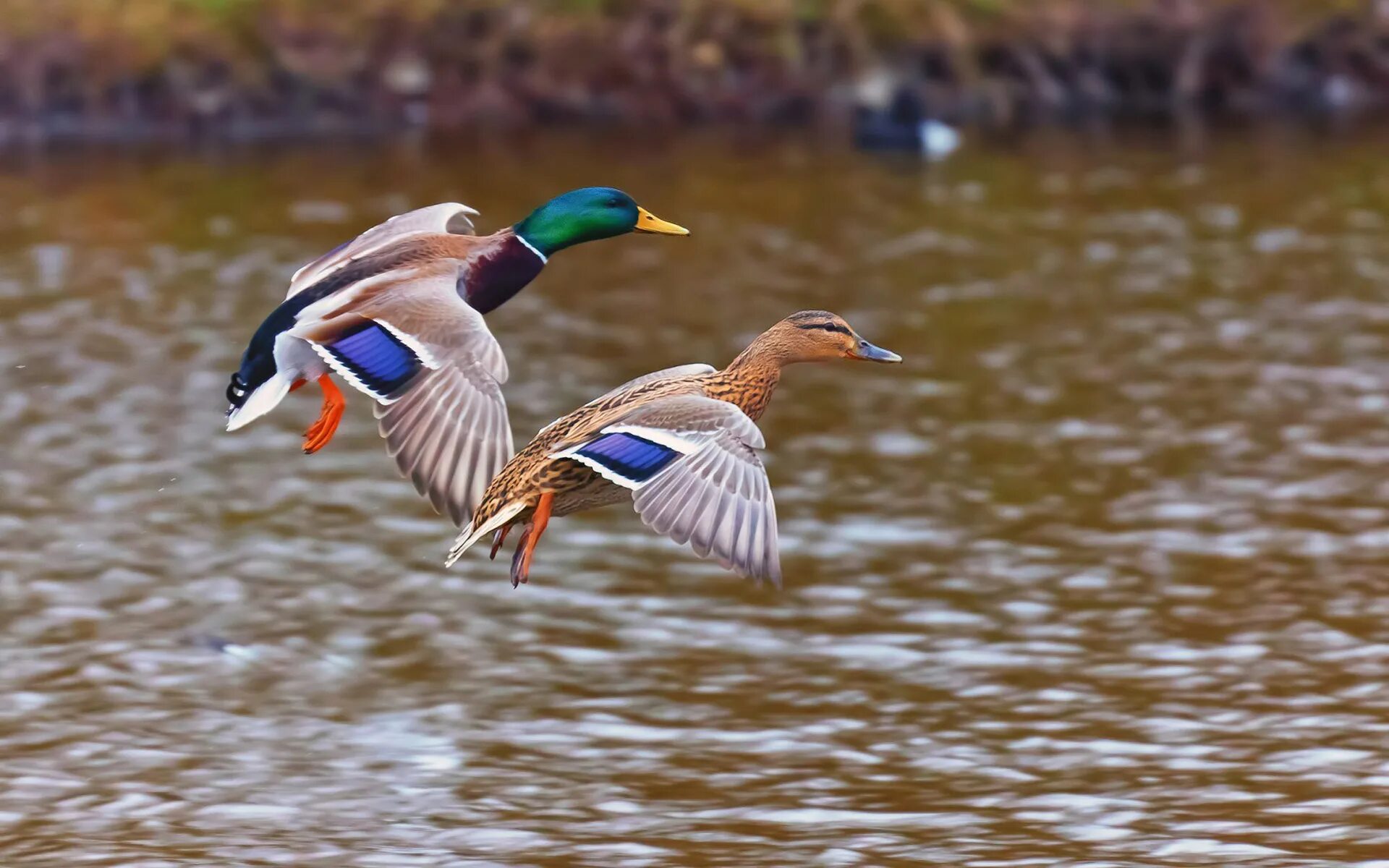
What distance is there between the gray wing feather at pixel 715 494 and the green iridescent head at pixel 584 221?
1.74 feet

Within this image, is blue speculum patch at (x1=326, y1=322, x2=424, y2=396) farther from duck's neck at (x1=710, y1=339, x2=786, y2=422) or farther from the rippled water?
the rippled water

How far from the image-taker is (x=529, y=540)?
6.45 metres

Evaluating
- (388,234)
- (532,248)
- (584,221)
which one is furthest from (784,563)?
(532,248)

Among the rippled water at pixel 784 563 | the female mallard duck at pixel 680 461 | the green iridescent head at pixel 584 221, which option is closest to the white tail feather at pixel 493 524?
the female mallard duck at pixel 680 461

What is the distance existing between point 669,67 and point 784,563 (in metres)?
12.1

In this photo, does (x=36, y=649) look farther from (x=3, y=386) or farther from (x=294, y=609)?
(x=3, y=386)

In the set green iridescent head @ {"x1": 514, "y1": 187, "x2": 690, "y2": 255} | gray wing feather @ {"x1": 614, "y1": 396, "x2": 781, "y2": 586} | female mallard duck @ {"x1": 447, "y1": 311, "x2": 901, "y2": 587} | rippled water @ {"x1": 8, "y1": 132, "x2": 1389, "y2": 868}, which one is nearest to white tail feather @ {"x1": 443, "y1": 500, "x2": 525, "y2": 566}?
female mallard duck @ {"x1": 447, "y1": 311, "x2": 901, "y2": 587}

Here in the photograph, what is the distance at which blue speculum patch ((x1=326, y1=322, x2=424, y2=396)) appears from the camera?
6598 mm

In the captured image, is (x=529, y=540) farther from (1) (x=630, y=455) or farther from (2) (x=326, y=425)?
(2) (x=326, y=425)

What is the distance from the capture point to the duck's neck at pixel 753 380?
7.15m

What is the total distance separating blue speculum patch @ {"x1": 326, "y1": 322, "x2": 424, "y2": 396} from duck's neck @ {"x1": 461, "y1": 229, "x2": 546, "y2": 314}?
→ 0.35m

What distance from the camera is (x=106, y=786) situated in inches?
431

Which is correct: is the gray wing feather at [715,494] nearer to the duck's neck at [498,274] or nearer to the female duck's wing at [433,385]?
the female duck's wing at [433,385]

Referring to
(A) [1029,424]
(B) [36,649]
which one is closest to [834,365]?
(A) [1029,424]
